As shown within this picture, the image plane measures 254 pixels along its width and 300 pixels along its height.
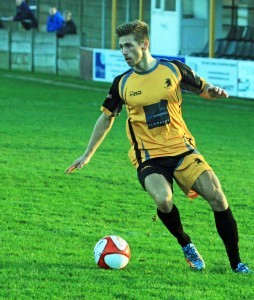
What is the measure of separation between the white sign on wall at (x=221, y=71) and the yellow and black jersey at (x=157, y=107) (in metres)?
15.4

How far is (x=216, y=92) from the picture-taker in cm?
809

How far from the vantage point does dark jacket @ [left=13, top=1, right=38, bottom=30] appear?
34469 millimetres

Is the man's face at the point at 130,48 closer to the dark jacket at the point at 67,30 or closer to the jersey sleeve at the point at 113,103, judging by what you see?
the jersey sleeve at the point at 113,103

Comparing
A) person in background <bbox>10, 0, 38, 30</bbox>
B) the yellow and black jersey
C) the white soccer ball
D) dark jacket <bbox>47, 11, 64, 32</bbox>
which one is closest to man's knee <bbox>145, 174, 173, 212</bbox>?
the yellow and black jersey

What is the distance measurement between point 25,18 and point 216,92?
27208mm

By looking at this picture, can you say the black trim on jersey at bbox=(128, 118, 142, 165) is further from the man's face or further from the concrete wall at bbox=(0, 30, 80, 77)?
the concrete wall at bbox=(0, 30, 80, 77)

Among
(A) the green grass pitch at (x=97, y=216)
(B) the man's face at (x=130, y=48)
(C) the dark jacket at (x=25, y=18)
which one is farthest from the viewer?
(C) the dark jacket at (x=25, y=18)

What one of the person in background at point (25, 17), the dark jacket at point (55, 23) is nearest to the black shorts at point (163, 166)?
the dark jacket at point (55, 23)

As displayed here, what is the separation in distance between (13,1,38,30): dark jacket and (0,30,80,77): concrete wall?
1.03 meters

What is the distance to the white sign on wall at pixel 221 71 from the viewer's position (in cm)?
2353

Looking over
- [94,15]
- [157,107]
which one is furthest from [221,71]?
[157,107]

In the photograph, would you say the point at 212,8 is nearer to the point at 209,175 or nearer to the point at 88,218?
the point at 88,218

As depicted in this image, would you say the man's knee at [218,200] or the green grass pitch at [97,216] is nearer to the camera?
the green grass pitch at [97,216]

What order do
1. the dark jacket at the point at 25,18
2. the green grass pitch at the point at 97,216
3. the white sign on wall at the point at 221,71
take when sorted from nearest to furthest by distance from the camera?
the green grass pitch at the point at 97,216 → the white sign on wall at the point at 221,71 → the dark jacket at the point at 25,18
